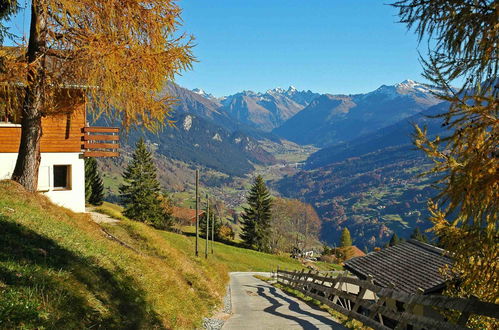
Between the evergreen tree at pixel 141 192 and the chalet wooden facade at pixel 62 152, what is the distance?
4880cm

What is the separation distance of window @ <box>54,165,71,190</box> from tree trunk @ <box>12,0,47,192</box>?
4.79m

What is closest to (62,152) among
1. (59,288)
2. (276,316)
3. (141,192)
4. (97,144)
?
(97,144)

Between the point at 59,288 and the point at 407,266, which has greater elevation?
the point at 59,288

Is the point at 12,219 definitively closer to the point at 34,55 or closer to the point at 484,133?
the point at 34,55

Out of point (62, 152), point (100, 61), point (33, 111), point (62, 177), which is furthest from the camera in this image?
point (62, 177)

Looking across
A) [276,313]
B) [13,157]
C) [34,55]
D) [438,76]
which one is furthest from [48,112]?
[438,76]

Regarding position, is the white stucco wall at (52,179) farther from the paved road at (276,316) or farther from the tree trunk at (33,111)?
the paved road at (276,316)

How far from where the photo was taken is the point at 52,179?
18703 millimetres

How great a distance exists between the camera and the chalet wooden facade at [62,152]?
17.6 m

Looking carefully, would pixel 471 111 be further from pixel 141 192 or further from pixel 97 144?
pixel 141 192

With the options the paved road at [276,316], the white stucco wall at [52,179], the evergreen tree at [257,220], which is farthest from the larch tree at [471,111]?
the evergreen tree at [257,220]

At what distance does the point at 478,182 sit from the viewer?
4.24 m

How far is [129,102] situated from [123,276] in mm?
5312

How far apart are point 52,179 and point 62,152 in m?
1.39
